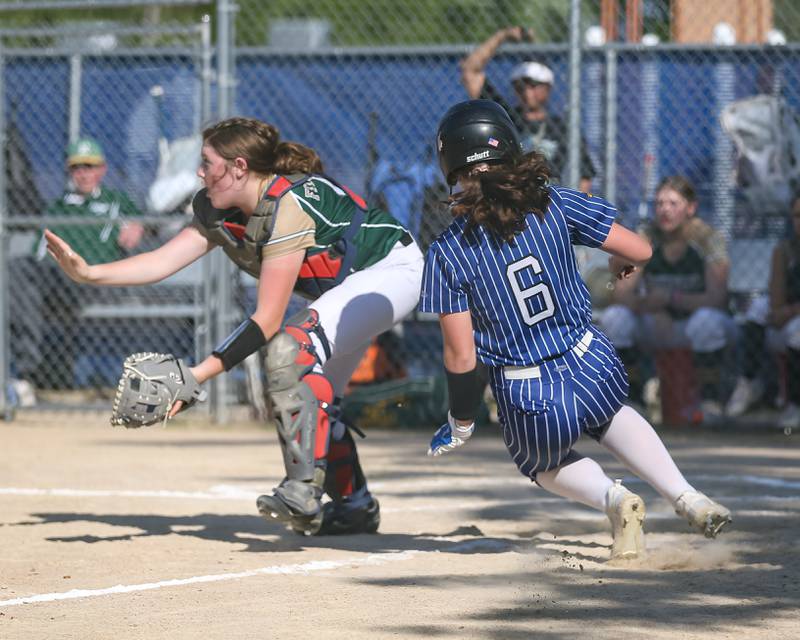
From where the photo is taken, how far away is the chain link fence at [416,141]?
372 inches

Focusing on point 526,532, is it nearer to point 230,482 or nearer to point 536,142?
point 230,482

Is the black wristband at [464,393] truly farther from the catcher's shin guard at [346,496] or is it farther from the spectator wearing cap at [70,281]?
the spectator wearing cap at [70,281]

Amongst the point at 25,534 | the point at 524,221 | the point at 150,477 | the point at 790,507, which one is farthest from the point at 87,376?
the point at 524,221

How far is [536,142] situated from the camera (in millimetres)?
9375

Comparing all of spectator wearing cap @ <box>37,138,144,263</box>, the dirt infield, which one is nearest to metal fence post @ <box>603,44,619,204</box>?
the dirt infield

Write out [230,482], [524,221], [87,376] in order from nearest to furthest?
[524,221] → [230,482] → [87,376]

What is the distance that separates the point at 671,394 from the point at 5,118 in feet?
18.1

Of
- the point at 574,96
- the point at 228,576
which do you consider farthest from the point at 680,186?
the point at 228,576

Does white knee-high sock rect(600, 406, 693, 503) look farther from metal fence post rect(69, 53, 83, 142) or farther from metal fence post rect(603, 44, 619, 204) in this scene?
A: metal fence post rect(69, 53, 83, 142)

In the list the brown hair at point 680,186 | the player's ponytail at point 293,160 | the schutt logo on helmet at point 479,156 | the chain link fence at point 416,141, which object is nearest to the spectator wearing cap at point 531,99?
the chain link fence at point 416,141

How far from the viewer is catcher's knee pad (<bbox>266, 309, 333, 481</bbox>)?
4.99 metres

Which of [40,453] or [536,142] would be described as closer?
[40,453]

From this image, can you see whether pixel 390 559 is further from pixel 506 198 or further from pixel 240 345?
pixel 506 198

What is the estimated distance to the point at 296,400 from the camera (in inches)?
197
